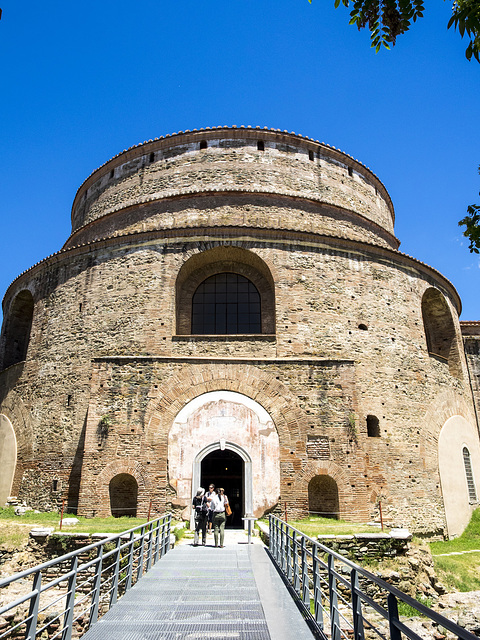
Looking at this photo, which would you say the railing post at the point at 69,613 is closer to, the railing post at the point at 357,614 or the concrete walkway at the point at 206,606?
the concrete walkway at the point at 206,606

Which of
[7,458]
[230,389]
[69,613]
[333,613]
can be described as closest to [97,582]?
[69,613]

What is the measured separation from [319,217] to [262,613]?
1482 centimetres

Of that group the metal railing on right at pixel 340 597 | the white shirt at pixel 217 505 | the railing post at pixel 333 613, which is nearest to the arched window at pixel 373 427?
the metal railing on right at pixel 340 597

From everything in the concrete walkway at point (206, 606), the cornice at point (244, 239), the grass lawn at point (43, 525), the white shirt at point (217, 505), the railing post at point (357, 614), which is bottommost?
the concrete walkway at point (206, 606)

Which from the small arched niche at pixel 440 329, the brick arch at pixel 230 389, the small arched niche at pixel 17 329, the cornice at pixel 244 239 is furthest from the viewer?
the small arched niche at pixel 17 329

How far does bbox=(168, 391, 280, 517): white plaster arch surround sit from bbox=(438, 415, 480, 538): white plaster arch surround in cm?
593

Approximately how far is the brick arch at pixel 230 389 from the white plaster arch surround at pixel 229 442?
0.16 metres

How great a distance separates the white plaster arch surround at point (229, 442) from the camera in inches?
499

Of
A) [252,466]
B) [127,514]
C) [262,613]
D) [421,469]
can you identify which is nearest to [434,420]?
[421,469]

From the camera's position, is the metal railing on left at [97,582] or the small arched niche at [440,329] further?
the small arched niche at [440,329]

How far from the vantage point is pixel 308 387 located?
1374 cm

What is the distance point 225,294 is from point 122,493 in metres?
6.73

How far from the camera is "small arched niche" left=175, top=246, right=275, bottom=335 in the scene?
1559 centimetres

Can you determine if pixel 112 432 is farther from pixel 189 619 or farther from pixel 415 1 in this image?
pixel 415 1
